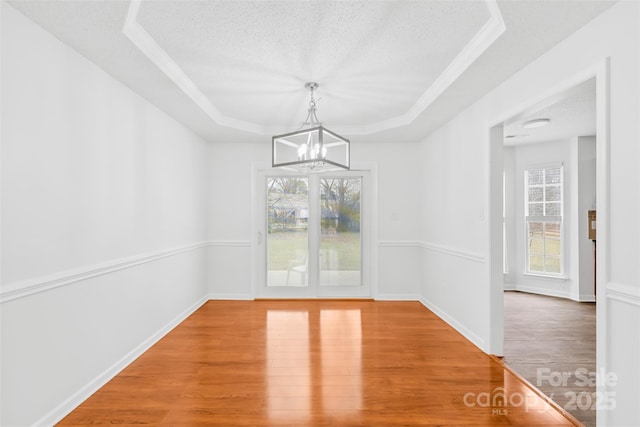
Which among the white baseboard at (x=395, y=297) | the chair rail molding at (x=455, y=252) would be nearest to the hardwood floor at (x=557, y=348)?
the chair rail molding at (x=455, y=252)

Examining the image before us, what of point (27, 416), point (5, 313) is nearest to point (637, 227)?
point (5, 313)

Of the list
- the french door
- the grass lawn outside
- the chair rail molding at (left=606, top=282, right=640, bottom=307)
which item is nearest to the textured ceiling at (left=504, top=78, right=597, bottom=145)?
the chair rail molding at (left=606, top=282, right=640, bottom=307)

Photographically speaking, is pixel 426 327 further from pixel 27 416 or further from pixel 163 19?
pixel 163 19

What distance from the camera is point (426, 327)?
12.7ft

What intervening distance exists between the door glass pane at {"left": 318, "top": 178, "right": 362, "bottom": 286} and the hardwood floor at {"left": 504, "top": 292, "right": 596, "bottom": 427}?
2.26m

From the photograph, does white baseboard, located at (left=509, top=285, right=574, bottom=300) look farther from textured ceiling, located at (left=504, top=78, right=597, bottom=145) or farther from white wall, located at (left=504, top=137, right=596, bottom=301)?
textured ceiling, located at (left=504, top=78, right=597, bottom=145)

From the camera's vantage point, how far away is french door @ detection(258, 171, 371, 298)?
5199mm

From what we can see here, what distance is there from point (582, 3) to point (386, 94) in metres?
1.82

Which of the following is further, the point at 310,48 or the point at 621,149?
the point at 310,48

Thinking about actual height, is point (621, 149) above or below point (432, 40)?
below

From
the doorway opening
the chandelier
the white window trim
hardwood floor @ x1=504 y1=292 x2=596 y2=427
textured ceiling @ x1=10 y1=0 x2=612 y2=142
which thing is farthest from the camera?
the white window trim

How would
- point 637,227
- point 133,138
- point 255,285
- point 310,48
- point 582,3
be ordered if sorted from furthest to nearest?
point 255,285
point 133,138
point 310,48
point 582,3
point 637,227

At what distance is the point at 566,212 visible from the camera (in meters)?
5.34

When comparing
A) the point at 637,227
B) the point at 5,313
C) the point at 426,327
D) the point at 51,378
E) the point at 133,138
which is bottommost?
the point at 426,327
